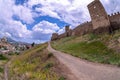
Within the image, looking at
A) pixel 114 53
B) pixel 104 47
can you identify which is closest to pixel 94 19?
pixel 104 47

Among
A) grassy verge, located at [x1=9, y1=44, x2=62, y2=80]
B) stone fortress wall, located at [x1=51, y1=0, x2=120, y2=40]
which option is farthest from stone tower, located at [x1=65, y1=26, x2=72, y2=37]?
grassy verge, located at [x1=9, y1=44, x2=62, y2=80]

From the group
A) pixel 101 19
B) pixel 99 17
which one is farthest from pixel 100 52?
pixel 99 17

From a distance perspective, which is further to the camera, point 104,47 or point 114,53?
point 104,47

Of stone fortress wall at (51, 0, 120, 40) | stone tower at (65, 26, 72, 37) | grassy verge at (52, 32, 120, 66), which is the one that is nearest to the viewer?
grassy verge at (52, 32, 120, 66)

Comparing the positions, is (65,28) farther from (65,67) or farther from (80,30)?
(65,67)

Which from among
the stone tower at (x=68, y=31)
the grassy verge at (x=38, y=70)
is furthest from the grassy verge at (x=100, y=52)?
the stone tower at (x=68, y=31)

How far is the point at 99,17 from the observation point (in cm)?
3456

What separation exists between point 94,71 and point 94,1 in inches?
748

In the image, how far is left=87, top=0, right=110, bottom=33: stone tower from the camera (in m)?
33.8

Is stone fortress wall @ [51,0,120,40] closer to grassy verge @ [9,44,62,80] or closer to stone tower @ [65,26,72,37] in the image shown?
grassy verge @ [9,44,62,80]

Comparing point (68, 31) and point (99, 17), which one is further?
point (68, 31)

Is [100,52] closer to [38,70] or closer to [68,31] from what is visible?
[38,70]

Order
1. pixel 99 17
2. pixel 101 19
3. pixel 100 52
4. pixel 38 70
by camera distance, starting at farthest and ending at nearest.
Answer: pixel 99 17 → pixel 101 19 → pixel 100 52 → pixel 38 70

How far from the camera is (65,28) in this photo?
5822 cm
